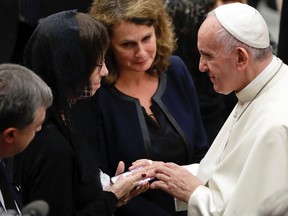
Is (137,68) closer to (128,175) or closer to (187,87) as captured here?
(187,87)

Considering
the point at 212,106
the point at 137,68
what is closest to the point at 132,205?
the point at 137,68

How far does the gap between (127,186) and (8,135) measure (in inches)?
35.3

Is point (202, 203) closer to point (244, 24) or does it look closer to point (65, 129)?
point (65, 129)

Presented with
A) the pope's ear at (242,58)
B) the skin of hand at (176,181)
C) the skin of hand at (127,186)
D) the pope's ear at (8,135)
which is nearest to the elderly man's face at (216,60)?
the pope's ear at (242,58)

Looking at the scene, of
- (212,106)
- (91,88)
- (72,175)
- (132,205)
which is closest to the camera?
(72,175)

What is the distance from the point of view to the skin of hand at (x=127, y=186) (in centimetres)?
377

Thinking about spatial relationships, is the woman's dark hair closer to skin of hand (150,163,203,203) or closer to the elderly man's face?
the elderly man's face

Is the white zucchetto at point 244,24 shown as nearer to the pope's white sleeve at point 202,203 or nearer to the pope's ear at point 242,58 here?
the pope's ear at point 242,58

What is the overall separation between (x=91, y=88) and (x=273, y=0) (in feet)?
15.8

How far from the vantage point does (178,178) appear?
12.7ft

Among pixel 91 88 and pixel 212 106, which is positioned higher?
pixel 91 88

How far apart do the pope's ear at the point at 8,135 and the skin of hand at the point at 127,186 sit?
818 mm

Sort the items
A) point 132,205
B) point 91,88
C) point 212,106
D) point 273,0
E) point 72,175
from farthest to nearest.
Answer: point 273,0
point 212,106
point 132,205
point 91,88
point 72,175

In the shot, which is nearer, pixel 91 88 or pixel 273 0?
pixel 91 88
